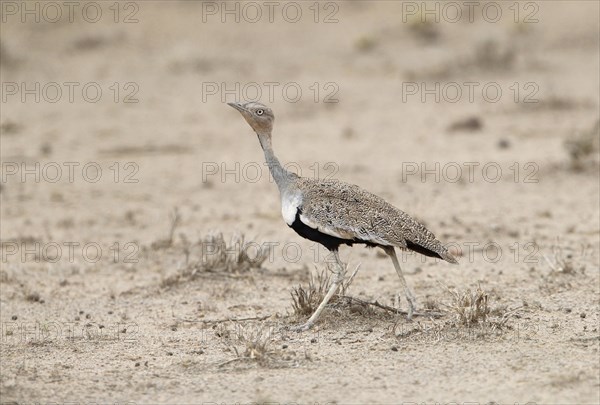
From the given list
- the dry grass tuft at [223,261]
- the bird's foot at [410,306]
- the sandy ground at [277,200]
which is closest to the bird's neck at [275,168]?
the sandy ground at [277,200]

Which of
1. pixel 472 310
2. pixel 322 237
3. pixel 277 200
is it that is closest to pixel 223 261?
pixel 322 237

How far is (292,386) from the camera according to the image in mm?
5672

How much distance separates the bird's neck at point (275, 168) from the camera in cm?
676


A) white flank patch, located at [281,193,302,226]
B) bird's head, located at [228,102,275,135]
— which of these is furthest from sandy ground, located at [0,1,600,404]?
bird's head, located at [228,102,275,135]

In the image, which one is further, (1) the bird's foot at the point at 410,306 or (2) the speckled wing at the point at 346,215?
(1) the bird's foot at the point at 410,306

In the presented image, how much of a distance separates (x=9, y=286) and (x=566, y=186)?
6.30 m

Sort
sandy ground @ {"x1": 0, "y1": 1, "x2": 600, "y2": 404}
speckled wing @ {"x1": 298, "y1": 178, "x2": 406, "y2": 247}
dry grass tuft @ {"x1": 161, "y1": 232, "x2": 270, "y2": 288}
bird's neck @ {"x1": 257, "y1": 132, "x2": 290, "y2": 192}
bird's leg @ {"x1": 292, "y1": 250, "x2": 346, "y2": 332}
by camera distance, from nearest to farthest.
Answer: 1. sandy ground @ {"x1": 0, "y1": 1, "x2": 600, "y2": 404}
2. speckled wing @ {"x1": 298, "y1": 178, "x2": 406, "y2": 247}
3. bird's leg @ {"x1": 292, "y1": 250, "x2": 346, "y2": 332}
4. bird's neck @ {"x1": 257, "y1": 132, "x2": 290, "y2": 192}
5. dry grass tuft @ {"x1": 161, "y1": 232, "x2": 270, "y2": 288}

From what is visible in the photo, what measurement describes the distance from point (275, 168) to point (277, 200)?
4.48 metres

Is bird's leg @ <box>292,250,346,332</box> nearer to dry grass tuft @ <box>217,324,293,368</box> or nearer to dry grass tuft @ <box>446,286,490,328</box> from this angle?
dry grass tuft @ <box>217,324,293,368</box>

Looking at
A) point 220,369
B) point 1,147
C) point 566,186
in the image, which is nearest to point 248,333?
point 220,369

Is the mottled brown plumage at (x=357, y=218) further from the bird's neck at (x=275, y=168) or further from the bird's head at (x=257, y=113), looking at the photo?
the bird's head at (x=257, y=113)

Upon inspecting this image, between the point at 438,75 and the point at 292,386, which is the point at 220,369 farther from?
the point at 438,75

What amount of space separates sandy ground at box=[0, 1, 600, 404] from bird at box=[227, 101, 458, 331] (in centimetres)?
46

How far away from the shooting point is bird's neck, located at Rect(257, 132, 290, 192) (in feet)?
22.2
